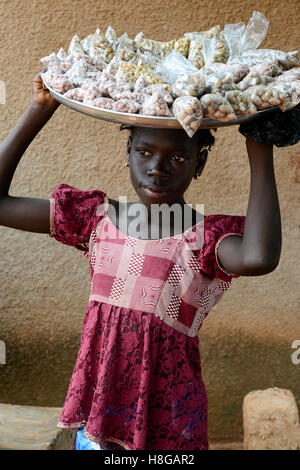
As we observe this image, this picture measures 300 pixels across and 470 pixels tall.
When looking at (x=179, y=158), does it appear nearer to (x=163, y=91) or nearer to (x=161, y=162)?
(x=161, y=162)

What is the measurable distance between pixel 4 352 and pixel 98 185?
37.0 inches

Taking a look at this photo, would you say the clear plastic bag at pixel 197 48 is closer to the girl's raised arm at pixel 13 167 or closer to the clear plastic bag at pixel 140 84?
the clear plastic bag at pixel 140 84

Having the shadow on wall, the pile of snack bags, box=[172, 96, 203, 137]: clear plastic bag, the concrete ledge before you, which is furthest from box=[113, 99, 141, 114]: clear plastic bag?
the shadow on wall

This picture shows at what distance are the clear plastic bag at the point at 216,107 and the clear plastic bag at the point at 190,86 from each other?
0.03 meters

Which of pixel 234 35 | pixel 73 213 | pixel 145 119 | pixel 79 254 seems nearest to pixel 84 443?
pixel 73 213

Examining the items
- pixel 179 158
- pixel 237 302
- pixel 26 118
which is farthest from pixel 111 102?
pixel 237 302

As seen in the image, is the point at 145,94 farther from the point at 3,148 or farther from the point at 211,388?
the point at 211,388

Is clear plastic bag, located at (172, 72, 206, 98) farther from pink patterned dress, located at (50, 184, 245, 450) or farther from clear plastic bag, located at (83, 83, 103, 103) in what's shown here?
pink patterned dress, located at (50, 184, 245, 450)

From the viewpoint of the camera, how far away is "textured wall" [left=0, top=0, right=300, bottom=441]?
2.84m

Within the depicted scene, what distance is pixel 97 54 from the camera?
1.57m

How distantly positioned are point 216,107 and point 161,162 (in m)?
0.26

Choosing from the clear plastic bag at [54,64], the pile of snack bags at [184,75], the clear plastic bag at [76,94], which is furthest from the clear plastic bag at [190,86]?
the clear plastic bag at [54,64]

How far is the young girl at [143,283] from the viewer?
1540mm

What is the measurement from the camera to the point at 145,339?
5.16ft
